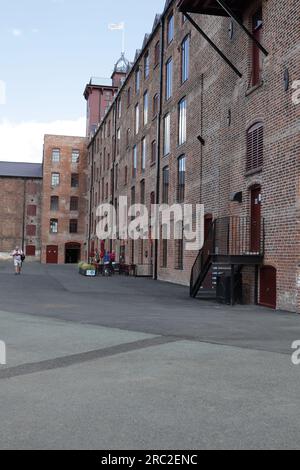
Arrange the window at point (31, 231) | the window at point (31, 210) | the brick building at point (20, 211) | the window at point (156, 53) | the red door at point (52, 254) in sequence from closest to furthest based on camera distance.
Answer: the window at point (156, 53) → the red door at point (52, 254) → the brick building at point (20, 211) → the window at point (31, 231) → the window at point (31, 210)

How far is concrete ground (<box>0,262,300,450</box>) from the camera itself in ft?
13.5

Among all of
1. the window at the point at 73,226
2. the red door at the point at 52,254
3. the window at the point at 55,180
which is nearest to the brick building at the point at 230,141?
the red door at the point at 52,254

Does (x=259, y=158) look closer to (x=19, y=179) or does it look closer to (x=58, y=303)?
(x=58, y=303)

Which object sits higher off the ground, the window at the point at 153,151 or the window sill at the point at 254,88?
the window at the point at 153,151

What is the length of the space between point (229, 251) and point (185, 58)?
40.9ft

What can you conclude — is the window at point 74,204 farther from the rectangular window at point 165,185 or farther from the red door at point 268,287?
the red door at point 268,287

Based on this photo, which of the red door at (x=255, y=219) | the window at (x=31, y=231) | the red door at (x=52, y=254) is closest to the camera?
the red door at (x=255, y=219)

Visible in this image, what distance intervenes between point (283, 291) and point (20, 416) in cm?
1031

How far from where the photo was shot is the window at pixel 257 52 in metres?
16.2

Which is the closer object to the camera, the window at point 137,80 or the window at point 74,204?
the window at point 137,80

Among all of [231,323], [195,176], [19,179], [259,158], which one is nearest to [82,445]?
[231,323]

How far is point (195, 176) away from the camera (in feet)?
74.2

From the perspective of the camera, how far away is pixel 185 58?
83.1 ft

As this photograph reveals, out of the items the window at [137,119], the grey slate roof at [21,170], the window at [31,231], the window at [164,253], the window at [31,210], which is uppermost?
the grey slate roof at [21,170]
